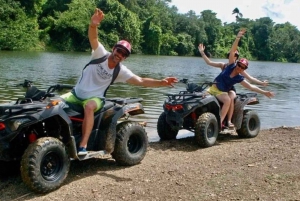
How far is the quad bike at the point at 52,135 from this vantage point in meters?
5.02

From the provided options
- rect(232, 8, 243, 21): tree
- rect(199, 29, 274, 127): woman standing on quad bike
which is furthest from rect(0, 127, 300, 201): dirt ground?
rect(232, 8, 243, 21): tree

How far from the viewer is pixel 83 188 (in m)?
5.42

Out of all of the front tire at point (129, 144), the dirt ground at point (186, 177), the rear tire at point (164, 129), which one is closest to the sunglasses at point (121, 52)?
the front tire at point (129, 144)

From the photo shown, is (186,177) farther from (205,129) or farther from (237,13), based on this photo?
(237,13)

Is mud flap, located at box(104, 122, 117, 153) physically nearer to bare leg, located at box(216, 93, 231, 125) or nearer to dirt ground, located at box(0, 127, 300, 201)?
dirt ground, located at box(0, 127, 300, 201)

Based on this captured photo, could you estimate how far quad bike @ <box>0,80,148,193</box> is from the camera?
16.5 ft

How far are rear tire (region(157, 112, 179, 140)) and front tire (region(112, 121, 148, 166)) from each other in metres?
2.04

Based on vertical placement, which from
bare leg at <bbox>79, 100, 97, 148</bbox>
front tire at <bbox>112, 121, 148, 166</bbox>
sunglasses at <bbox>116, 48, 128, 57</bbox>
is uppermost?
sunglasses at <bbox>116, 48, 128, 57</bbox>

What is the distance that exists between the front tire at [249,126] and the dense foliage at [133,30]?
42.7 m

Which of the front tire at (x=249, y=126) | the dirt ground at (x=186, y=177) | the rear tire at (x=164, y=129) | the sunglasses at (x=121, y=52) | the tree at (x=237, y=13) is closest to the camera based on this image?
the dirt ground at (x=186, y=177)

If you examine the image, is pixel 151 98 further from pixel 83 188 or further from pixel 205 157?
pixel 83 188

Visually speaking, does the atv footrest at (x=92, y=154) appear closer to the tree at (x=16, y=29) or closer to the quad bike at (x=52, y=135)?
the quad bike at (x=52, y=135)

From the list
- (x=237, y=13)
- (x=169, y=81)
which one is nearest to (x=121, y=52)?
(x=169, y=81)

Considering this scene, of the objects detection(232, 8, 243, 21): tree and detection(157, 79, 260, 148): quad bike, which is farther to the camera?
detection(232, 8, 243, 21): tree
